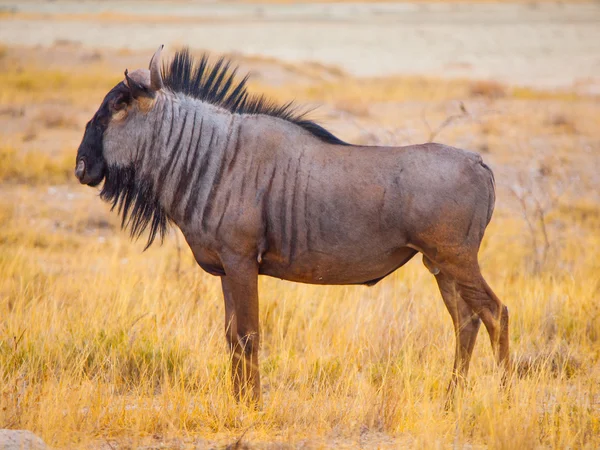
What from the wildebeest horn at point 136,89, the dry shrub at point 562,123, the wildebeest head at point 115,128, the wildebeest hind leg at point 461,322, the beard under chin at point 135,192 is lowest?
the wildebeest hind leg at point 461,322

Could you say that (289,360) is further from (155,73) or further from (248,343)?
(155,73)

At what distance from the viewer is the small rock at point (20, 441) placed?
4043 mm

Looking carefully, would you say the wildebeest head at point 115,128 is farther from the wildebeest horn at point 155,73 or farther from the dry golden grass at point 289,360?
the dry golden grass at point 289,360

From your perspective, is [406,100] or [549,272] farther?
[406,100]

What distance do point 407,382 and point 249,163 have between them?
66.5 inches

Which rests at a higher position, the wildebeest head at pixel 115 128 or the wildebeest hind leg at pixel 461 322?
the wildebeest head at pixel 115 128

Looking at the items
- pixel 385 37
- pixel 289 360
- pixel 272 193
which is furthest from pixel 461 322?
pixel 385 37

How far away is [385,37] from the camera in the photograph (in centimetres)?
4894

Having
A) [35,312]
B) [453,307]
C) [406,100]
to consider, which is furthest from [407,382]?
[406,100]

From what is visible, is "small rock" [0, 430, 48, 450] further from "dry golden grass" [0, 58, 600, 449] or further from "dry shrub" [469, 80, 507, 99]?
"dry shrub" [469, 80, 507, 99]

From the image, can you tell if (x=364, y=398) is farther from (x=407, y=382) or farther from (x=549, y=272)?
(x=549, y=272)

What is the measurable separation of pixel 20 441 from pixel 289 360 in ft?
7.29

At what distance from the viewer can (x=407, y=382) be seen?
5.02 meters

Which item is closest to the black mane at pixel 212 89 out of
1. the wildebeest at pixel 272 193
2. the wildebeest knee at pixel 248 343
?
the wildebeest at pixel 272 193
